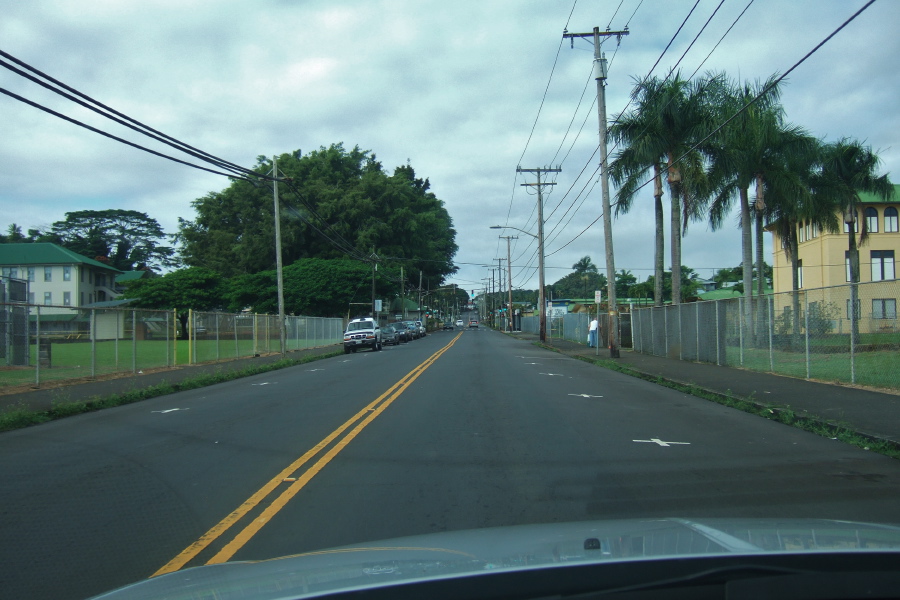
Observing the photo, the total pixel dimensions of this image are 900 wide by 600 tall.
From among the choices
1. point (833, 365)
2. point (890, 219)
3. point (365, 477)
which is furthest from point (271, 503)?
point (890, 219)

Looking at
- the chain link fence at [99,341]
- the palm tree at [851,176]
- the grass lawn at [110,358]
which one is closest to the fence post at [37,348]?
the chain link fence at [99,341]

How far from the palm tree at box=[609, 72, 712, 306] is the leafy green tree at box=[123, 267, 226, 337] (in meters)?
40.5

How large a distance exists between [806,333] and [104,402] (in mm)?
15806

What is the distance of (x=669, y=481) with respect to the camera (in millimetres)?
7141

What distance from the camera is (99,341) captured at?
20672mm

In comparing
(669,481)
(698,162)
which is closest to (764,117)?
(698,162)

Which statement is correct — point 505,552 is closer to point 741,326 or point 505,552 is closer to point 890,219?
point 741,326

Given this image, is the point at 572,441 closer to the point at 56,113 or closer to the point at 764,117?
the point at 56,113

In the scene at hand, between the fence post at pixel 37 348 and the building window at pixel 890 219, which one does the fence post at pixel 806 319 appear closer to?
the fence post at pixel 37 348

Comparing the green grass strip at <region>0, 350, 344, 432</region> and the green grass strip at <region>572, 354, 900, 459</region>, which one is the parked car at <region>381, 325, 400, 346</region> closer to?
the green grass strip at <region>0, 350, 344, 432</region>

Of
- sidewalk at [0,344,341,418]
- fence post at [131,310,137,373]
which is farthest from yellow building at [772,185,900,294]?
fence post at [131,310,137,373]

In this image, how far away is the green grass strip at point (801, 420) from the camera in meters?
8.94

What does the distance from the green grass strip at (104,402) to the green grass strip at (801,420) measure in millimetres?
12610

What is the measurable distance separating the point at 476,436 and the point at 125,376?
15433 millimetres
